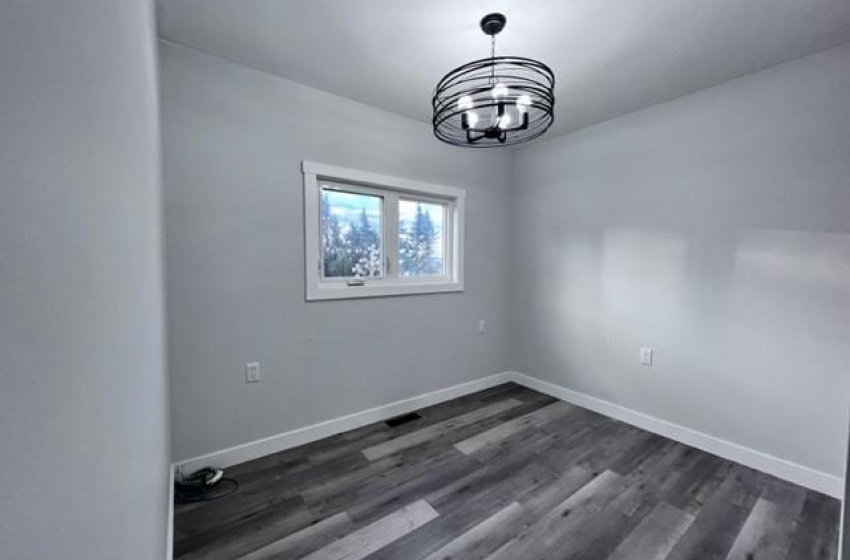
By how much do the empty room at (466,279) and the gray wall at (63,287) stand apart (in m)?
0.12

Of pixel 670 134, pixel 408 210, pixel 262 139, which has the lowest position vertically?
pixel 408 210

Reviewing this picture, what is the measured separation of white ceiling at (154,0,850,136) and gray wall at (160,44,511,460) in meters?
0.24

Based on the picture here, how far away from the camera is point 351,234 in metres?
2.69

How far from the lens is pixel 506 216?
3566 mm

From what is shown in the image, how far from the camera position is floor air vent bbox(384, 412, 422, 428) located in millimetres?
2709

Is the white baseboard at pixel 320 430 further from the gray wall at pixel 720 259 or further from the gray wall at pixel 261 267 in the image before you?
the gray wall at pixel 720 259

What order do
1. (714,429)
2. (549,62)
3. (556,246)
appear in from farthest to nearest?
(556,246), (714,429), (549,62)

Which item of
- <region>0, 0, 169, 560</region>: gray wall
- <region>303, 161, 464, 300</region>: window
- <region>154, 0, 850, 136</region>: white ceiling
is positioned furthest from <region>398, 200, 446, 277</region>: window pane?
<region>0, 0, 169, 560</region>: gray wall

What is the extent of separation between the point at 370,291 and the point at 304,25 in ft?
5.40

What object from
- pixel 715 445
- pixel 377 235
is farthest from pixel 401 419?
pixel 715 445

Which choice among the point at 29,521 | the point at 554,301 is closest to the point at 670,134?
the point at 554,301

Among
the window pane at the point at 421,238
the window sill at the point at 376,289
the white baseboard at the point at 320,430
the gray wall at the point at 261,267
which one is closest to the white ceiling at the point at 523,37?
the gray wall at the point at 261,267

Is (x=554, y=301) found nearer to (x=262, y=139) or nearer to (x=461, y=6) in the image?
(x=461, y=6)

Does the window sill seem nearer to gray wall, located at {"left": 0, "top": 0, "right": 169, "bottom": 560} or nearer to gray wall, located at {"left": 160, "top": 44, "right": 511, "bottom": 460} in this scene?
gray wall, located at {"left": 160, "top": 44, "right": 511, "bottom": 460}
